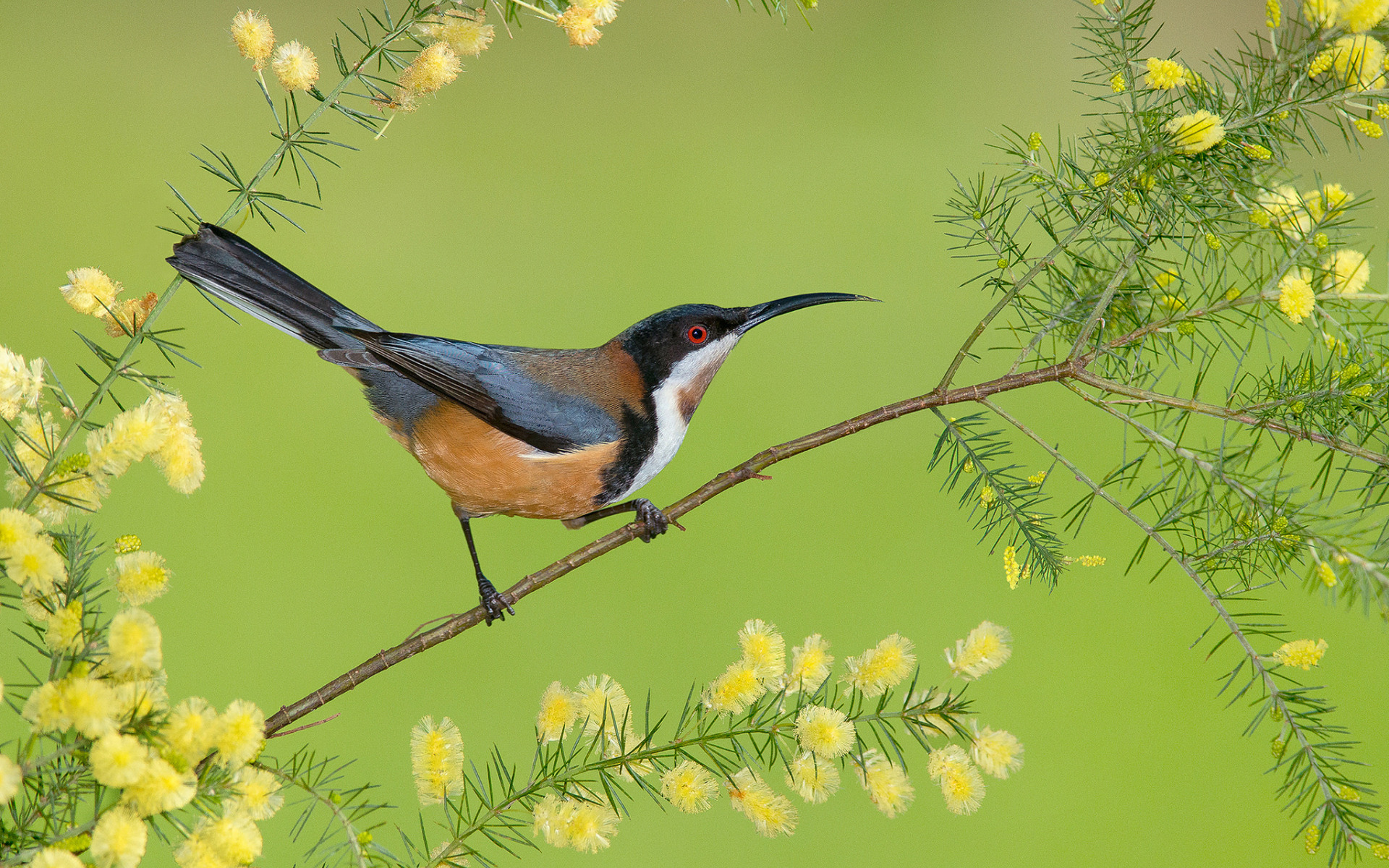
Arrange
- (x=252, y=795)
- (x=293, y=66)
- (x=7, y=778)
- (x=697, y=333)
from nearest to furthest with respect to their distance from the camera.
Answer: (x=7, y=778)
(x=252, y=795)
(x=293, y=66)
(x=697, y=333)

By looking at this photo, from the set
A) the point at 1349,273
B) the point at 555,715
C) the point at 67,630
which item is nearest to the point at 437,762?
the point at 555,715

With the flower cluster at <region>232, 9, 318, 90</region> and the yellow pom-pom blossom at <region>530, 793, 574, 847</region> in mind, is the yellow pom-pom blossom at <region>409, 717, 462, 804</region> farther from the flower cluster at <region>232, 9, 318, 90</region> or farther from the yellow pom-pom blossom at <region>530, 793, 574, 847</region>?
the flower cluster at <region>232, 9, 318, 90</region>

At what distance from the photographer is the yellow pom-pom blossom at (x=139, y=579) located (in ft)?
2.46

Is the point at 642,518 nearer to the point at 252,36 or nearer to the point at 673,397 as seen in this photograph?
the point at 673,397

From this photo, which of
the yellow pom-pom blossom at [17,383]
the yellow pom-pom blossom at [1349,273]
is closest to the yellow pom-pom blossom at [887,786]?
the yellow pom-pom blossom at [1349,273]

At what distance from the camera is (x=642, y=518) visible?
130 centimetres

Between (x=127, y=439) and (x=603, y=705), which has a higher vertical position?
(x=127, y=439)

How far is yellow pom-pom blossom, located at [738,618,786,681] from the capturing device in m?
0.89

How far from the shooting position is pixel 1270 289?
1.02m

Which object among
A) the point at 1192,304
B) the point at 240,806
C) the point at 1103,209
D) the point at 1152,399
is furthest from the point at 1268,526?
the point at 240,806

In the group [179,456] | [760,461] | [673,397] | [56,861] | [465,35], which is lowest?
[56,861]

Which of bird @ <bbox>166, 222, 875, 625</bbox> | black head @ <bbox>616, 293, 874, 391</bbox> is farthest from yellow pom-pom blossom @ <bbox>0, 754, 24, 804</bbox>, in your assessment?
black head @ <bbox>616, 293, 874, 391</bbox>

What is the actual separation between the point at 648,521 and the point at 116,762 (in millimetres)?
727

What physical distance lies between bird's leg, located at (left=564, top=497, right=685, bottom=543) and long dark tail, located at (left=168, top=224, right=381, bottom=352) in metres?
0.44
